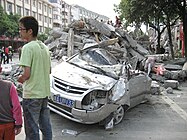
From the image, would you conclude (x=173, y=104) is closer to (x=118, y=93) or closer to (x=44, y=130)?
(x=118, y=93)

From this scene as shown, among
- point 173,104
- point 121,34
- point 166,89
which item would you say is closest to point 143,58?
point 121,34

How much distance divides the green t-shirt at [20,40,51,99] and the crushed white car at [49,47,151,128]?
1.65 meters

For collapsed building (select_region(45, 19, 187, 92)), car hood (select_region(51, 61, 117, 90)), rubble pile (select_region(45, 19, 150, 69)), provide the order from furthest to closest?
rubble pile (select_region(45, 19, 150, 69))
collapsed building (select_region(45, 19, 187, 92))
car hood (select_region(51, 61, 117, 90))

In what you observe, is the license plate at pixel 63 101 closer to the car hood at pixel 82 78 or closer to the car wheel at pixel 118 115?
the car hood at pixel 82 78

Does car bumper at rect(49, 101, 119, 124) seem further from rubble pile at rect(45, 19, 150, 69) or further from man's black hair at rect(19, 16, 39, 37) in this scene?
rubble pile at rect(45, 19, 150, 69)

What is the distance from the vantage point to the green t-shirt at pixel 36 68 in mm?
3215

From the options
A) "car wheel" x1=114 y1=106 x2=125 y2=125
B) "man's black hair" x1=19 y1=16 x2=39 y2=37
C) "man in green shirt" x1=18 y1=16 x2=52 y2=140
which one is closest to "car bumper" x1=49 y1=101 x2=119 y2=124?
"car wheel" x1=114 y1=106 x2=125 y2=125

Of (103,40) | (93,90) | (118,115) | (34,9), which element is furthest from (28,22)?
(34,9)

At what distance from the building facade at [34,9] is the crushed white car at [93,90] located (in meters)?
48.2

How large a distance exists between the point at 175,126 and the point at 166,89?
4312 mm

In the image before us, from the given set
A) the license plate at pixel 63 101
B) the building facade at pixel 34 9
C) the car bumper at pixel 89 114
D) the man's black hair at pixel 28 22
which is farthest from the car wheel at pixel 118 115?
the building facade at pixel 34 9

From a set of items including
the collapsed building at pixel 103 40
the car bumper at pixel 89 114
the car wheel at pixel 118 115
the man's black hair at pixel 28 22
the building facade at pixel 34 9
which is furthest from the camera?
the building facade at pixel 34 9

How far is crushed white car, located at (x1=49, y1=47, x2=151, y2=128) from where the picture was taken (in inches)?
199

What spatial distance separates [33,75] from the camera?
3.31 meters
